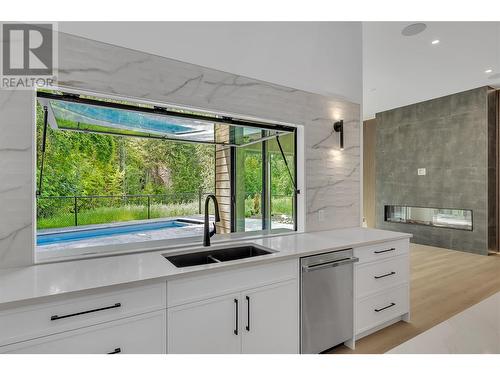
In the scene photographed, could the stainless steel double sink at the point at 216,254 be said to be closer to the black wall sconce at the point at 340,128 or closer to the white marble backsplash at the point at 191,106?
the white marble backsplash at the point at 191,106

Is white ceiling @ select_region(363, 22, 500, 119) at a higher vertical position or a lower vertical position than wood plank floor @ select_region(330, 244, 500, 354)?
higher

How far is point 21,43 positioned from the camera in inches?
65.7

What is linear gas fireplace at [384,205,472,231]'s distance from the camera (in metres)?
5.44

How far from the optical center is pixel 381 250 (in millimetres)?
2395

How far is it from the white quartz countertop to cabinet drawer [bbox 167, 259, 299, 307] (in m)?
0.05

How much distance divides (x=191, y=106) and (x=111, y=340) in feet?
5.25

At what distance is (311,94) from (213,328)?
2257 millimetres

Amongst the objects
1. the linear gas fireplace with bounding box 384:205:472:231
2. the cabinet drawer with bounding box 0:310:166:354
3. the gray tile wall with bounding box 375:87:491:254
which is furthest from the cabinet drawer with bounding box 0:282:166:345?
the linear gas fireplace with bounding box 384:205:472:231

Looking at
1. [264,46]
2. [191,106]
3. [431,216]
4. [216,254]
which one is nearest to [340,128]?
[264,46]

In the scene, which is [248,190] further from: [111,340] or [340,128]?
[111,340]

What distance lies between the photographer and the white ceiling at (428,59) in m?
3.36

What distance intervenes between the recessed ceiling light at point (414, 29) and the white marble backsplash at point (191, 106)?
126cm

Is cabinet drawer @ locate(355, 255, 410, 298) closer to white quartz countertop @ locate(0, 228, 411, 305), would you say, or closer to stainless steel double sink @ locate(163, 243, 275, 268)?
white quartz countertop @ locate(0, 228, 411, 305)

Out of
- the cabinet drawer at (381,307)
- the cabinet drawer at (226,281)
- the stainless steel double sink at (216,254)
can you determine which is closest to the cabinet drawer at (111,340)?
the cabinet drawer at (226,281)
